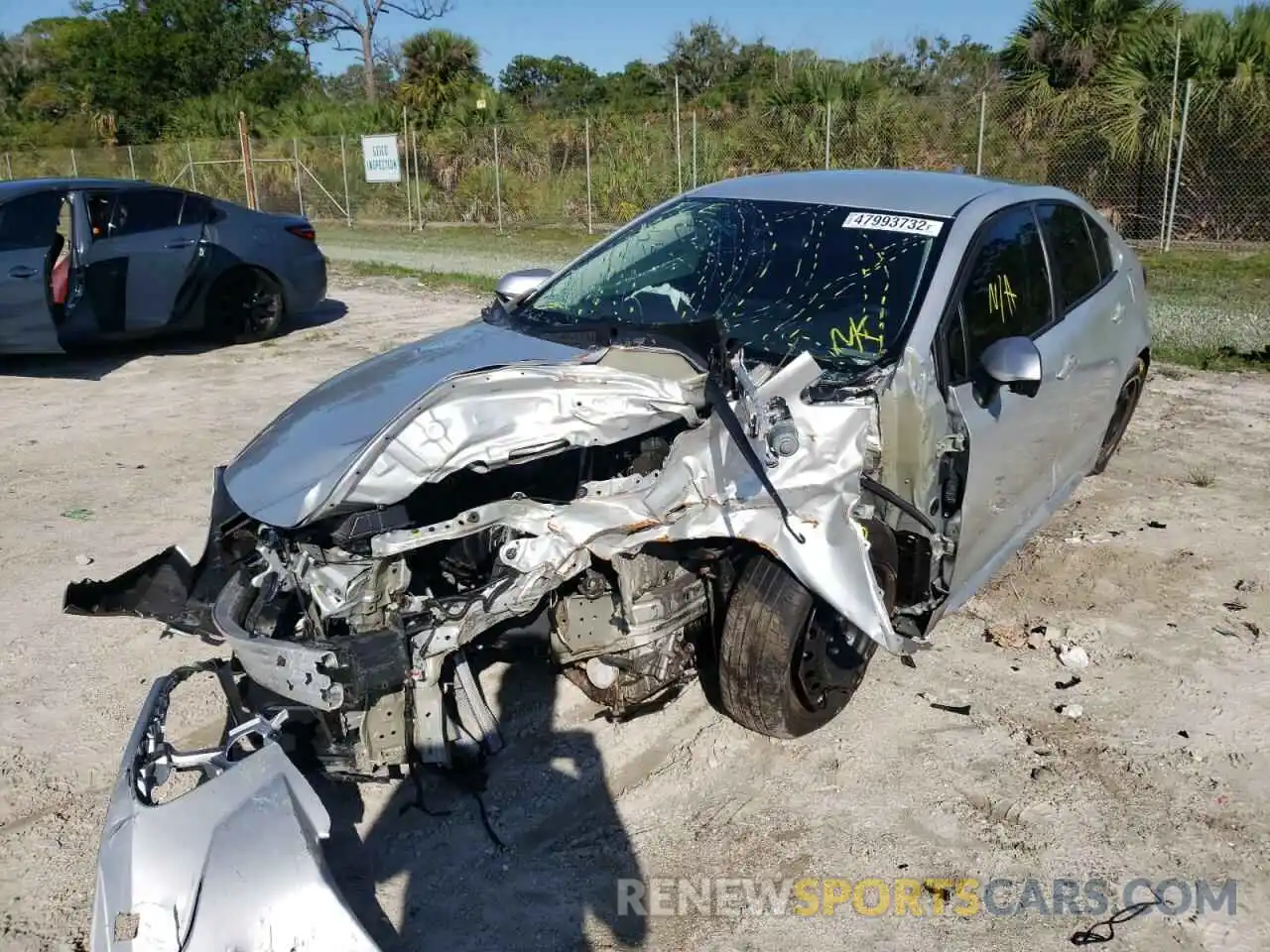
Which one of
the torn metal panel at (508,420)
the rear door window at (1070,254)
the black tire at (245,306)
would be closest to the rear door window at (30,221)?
the black tire at (245,306)

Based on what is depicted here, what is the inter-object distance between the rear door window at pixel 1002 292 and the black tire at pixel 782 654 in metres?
0.91

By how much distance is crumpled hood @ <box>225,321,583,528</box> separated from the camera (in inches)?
113

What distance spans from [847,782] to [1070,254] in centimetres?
255

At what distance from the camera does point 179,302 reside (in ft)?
29.3

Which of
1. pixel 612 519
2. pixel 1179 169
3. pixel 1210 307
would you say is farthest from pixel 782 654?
pixel 1179 169

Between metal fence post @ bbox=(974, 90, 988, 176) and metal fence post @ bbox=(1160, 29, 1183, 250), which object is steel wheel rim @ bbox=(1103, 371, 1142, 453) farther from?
metal fence post @ bbox=(974, 90, 988, 176)

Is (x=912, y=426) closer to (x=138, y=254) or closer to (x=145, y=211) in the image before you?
(x=138, y=254)

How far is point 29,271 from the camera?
26.0 ft

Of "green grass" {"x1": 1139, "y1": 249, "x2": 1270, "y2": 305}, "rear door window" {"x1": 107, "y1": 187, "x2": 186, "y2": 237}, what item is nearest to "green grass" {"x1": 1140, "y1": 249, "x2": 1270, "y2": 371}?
"green grass" {"x1": 1139, "y1": 249, "x2": 1270, "y2": 305}

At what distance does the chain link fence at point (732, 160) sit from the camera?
13875mm

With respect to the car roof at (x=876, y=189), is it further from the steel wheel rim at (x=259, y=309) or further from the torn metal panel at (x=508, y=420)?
the steel wheel rim at (x=259, y=309)

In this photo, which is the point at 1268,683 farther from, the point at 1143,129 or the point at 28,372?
the point at 1143,129

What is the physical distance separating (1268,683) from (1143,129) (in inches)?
501

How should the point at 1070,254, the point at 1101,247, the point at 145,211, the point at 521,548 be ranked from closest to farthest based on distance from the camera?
the point at 521,548, the point at 1070,254, the point at 1101,247, the point at 145,211
